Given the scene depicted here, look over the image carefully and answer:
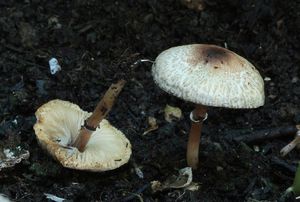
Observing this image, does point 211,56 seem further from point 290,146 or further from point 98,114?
point 290,146

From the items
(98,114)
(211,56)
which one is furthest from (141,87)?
(211,56)

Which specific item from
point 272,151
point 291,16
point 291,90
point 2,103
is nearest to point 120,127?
point 2,103

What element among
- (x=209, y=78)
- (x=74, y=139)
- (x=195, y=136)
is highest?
(x=209, y=78)

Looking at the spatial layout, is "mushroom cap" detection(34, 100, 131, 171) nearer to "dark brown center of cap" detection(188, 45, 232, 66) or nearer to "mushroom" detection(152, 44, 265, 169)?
Result: "mushroom" detection(152, 44, 265, 169)

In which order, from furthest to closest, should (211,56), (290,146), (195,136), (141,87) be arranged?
(141,87)
(290,146)
(195,136)
(211,56)

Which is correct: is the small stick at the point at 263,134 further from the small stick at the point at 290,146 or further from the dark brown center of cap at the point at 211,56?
the dark brown center of cap at the point at 211,56

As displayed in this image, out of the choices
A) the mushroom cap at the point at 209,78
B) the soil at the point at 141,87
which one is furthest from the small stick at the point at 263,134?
the mushroom cap at the point at 209,78
